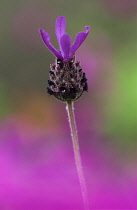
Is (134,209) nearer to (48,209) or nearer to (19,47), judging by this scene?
(48,209)

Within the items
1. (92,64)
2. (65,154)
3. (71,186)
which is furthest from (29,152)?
(92,64)

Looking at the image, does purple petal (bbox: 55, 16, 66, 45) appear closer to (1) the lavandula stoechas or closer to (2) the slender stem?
(1) the lavandula stoechas

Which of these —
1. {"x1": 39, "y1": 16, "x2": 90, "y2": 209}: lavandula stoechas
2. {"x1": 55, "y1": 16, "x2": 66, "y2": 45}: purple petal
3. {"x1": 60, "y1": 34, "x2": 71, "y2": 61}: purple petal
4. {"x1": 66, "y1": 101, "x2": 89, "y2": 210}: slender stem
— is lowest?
{"x1": 66, "y1": 101, "x2": 89, "y2": 210}: slender stem

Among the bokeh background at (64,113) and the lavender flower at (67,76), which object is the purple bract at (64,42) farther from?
the bokeh background at (64,113)

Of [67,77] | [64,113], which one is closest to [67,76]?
[67,77]

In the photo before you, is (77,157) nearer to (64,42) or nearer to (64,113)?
(64,42)

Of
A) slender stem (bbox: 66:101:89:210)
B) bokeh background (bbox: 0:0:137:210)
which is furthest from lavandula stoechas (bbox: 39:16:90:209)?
bokeh background (bbox: 0:0:137:210)
